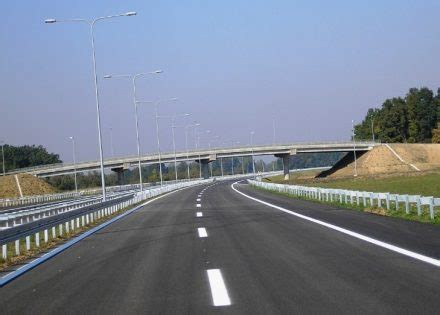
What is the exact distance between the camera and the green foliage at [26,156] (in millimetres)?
176125

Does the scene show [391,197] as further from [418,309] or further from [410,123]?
[410,123]

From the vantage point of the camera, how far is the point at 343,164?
126 m

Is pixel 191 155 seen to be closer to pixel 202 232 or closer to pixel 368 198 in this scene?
pixel 368 198

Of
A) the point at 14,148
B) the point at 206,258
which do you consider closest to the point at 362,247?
the point at 206,258

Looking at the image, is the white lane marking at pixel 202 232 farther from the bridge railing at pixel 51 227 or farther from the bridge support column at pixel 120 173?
the bridge support column at pixel 120 173

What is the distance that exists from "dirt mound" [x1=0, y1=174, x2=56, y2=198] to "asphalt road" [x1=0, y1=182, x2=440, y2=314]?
290ft

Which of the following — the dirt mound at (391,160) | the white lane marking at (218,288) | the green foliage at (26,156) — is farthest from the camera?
the green foliage at (26,156)

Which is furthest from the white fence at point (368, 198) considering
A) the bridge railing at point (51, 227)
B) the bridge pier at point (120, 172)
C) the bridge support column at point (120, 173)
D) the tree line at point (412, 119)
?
the tree line at point (412, 119)

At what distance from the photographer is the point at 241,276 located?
10.5 m

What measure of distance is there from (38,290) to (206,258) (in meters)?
3.80

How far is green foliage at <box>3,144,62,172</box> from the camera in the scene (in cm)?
17612

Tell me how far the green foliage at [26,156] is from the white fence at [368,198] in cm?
12783

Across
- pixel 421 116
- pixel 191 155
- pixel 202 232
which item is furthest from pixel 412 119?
pixel 202 232

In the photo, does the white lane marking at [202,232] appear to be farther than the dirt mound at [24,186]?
No
